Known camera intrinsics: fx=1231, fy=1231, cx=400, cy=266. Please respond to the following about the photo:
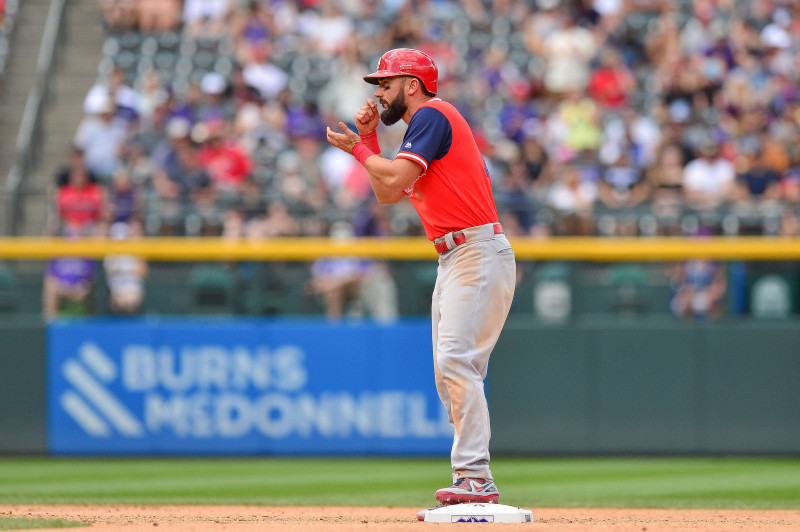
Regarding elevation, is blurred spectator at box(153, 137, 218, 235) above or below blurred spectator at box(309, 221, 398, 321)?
above

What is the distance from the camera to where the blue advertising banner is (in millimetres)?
9922

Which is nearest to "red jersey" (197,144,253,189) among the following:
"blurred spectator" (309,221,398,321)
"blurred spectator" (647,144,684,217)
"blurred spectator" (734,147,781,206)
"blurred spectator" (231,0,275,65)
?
"blurred spectator" (231,0,275,65)

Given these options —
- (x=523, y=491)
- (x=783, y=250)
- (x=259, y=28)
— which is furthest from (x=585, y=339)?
(x=259, y=28)

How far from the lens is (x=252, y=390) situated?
997 cm

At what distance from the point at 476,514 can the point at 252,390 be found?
5.06 meters

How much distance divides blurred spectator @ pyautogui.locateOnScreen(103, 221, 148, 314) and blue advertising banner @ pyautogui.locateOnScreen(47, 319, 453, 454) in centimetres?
14

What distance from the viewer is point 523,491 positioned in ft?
25.5

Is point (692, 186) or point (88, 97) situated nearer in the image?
point (692, 186)

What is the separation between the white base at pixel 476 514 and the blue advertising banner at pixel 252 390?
4.66 meters

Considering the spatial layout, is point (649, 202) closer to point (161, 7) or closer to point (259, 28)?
point (259, 28)

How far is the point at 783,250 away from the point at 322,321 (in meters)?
3.70

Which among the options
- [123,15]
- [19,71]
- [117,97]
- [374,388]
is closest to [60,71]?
[19,71]

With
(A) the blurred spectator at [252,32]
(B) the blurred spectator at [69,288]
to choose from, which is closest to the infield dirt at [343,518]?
(B) the blurred spectator at [69,288]

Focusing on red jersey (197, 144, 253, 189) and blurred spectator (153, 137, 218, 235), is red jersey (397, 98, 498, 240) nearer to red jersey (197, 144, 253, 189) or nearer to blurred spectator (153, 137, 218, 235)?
blurred spectator (153, 137, 218, 235)
